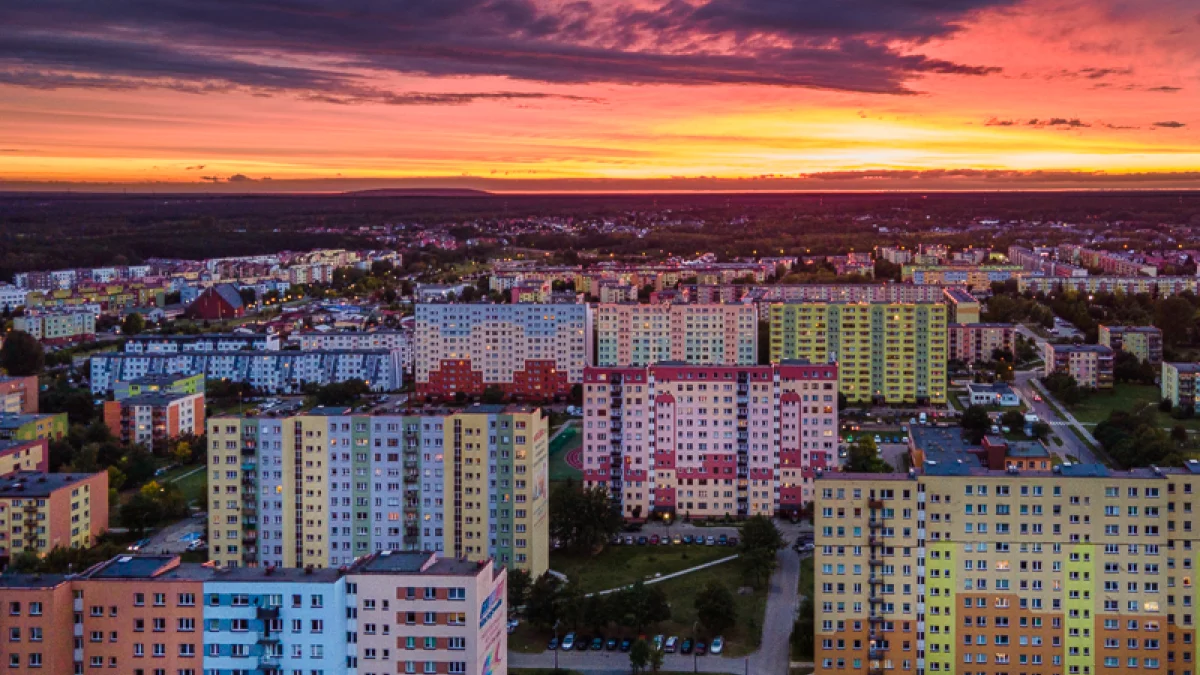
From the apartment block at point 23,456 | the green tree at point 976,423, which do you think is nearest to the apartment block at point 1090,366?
the green tree at point 976,423

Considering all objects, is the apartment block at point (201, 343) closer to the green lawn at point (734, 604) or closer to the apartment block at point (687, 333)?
the apartment block at point (687, 333)

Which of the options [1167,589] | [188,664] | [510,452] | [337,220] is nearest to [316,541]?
[510,452]

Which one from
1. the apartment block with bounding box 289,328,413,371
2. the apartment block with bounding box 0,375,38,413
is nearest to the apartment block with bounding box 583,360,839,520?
the apartment block with bounding box 0,375,38,413

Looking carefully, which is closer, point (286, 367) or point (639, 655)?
point (639, 655)

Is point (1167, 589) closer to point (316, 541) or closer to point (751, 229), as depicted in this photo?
point (316, 541)

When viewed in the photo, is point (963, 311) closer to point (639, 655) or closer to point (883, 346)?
point (883, 346)

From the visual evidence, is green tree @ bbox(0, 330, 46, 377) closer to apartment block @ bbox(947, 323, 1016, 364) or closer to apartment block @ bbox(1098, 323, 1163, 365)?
apartment block @ bbox(947, 323, 1016, 364)

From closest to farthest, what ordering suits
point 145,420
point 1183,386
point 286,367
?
point 145,420 → point 1183,386 → point 286,367

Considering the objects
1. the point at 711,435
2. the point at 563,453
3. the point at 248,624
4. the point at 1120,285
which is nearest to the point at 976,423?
the point at 711,435
